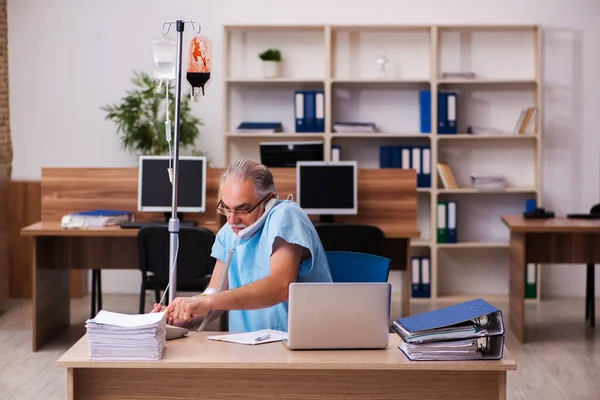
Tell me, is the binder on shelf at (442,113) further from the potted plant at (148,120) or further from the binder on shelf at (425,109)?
the potted plant at (148,120)

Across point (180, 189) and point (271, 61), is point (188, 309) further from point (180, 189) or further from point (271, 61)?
point (271, 61)

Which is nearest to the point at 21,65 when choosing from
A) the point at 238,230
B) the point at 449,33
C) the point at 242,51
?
the point at 242,51

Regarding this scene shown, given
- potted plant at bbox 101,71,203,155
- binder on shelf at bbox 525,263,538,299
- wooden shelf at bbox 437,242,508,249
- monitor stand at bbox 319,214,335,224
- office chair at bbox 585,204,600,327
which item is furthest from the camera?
binder on shelf at bbox 525,263,538,299

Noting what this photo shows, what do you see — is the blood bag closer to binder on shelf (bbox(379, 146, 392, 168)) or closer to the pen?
the pen

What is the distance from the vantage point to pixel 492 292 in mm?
7066

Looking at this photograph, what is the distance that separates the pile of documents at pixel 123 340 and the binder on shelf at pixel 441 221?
465cm

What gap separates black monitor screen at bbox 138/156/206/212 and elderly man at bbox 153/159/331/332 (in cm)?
241

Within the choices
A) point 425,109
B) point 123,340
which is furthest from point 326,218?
point 123,340

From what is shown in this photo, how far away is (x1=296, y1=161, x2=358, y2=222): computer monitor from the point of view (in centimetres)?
A: 543

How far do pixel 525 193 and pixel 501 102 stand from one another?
2.38 feet

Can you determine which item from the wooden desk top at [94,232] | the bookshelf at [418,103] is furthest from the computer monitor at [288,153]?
the bookshelf at [418,103]

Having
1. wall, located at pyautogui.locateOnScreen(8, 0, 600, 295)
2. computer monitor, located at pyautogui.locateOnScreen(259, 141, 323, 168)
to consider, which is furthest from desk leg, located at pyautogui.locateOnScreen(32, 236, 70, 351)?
wall, located at pyautogui.locateOnScreen(8, 0, 600, 295)

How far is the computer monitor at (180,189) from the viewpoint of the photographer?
17.7 ft

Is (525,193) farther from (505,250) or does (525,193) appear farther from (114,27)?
(114,27)
